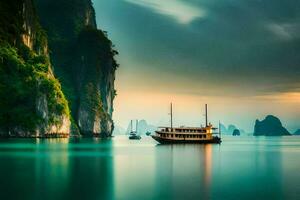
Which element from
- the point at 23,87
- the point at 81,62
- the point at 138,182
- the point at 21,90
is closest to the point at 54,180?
the point at 138,182

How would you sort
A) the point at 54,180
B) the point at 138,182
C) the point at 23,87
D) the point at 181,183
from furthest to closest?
the point at 23,87 < the point at 138,182 < the point at 54,180 < the point at 181,183

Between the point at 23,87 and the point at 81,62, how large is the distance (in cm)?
6505

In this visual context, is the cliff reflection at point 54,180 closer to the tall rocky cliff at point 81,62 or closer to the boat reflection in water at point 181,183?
the boat reflection in water at point 181,183

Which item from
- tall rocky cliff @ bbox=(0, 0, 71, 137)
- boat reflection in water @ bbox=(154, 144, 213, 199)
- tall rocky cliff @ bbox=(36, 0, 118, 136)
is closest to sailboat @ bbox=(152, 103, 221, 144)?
tall rocky cliff @ bbox=(0, 0, 71, 137)

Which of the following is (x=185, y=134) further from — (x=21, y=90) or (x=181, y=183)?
(x=181, y=183)

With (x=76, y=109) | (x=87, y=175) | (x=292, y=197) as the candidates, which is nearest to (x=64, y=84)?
(x=76, y=109)

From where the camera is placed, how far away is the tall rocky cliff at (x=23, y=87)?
4407 inches

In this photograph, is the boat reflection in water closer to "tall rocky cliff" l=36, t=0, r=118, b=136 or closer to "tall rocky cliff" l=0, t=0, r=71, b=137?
"tall rocky cliff" l=0, t=0, r=71, b=137

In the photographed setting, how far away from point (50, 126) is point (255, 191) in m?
97.0

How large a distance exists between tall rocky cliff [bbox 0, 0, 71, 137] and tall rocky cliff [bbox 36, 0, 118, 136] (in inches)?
1461

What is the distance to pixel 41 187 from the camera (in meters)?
29.1

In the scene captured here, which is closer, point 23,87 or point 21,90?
point 21,90

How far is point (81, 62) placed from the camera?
179250 millimetres

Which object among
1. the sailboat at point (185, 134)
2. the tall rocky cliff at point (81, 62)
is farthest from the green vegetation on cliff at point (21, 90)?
the tall rocky cliff at point (81, 62)
